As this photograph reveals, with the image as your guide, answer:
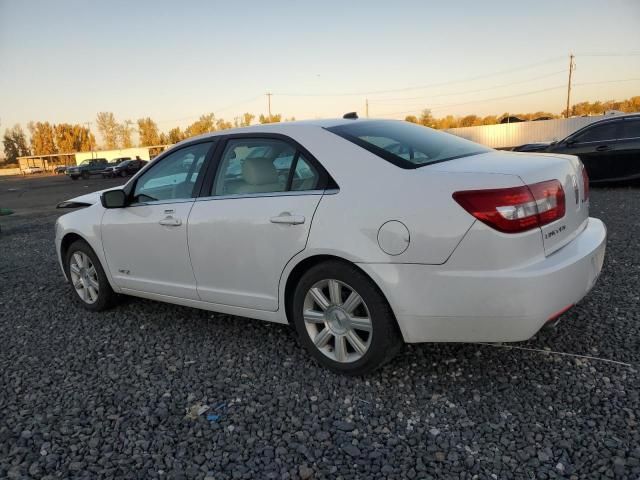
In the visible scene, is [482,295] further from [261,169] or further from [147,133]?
[147,133]

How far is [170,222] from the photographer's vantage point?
143 inches

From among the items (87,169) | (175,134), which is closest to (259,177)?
(87,169)

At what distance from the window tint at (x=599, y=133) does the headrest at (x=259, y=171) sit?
365 inches

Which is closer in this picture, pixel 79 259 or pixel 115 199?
pixel 115 199

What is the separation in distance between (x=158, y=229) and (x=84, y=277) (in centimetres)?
138

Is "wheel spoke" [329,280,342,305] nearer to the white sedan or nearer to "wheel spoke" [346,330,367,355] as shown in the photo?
the white sedan

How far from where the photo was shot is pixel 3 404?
3008 millimetres

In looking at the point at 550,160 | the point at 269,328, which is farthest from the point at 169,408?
the point at 550,160

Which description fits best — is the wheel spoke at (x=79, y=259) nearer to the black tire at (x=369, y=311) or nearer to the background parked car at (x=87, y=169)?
the black tire at (x=369, y=311)

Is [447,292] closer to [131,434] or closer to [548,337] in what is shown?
[548,337]

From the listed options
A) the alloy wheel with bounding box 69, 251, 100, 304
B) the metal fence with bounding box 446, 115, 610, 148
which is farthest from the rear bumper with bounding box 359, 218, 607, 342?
the metal fence with bounding box 446, 115, 610, 148

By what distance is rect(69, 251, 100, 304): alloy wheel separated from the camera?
457cm

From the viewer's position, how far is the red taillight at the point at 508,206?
7.88ft

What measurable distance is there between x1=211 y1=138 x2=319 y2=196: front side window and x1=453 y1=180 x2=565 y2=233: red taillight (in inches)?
37.4
